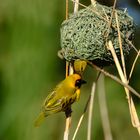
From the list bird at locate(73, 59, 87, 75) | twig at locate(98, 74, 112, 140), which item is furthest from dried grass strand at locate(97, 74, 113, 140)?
bird at locate(73, 59, 87, 75)

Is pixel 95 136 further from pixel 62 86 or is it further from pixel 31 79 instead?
pixel 62 86

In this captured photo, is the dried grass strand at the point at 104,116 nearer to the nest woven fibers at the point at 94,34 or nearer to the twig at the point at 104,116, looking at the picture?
the twig at the point at 104,116

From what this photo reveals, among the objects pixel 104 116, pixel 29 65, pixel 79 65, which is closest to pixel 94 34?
pixel 79 65

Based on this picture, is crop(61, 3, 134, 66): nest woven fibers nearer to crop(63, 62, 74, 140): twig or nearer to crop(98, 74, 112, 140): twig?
crop(63, 62, 74, 140): twig

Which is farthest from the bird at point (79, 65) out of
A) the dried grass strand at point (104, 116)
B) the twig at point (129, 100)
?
the dried grass strand at point (104, 116)

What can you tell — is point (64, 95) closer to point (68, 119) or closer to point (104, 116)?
point (68, 119)

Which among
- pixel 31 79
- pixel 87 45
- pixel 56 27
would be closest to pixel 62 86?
pixel 87 45
